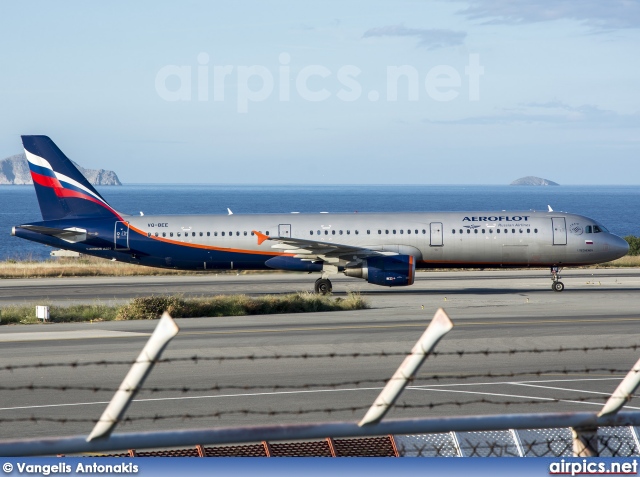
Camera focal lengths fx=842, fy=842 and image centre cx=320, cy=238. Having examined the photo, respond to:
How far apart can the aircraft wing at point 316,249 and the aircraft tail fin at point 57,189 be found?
26.5 ft

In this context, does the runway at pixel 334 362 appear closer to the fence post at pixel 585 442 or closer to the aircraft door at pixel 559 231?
the fence post at pixel 585 442

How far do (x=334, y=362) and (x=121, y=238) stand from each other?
2144 cm

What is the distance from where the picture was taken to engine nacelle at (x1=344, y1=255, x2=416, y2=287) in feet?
117

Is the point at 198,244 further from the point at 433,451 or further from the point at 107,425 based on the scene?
the point at 107,425

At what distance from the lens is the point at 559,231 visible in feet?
125

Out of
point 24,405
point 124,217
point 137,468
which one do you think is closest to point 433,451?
point 137,468

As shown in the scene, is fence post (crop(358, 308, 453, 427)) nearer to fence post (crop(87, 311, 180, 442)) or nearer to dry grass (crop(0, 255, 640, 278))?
fence post (crop(87, 311, 180, 442))

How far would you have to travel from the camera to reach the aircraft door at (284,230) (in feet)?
128

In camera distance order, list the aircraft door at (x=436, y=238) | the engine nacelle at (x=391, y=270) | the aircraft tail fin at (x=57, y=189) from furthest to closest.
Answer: the aircraft tail fin at (x=57, y=189) < the aircraft door at (x=436, y=238) < the engine nacelle at (x=391, y=270)

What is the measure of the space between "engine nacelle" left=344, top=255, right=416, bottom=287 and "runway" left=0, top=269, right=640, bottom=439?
813 mm

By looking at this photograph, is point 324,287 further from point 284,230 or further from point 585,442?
point 585,442

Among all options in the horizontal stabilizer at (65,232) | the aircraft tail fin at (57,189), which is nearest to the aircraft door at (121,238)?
the aircraft tail fin at (57,189)

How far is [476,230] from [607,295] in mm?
6258

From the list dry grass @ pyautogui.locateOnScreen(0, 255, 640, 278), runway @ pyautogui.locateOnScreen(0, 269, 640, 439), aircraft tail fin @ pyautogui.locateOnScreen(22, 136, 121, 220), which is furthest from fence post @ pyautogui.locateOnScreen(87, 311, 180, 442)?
dry grass @ pyautogui.locateOnScreen(0, 255, 640, 278)
